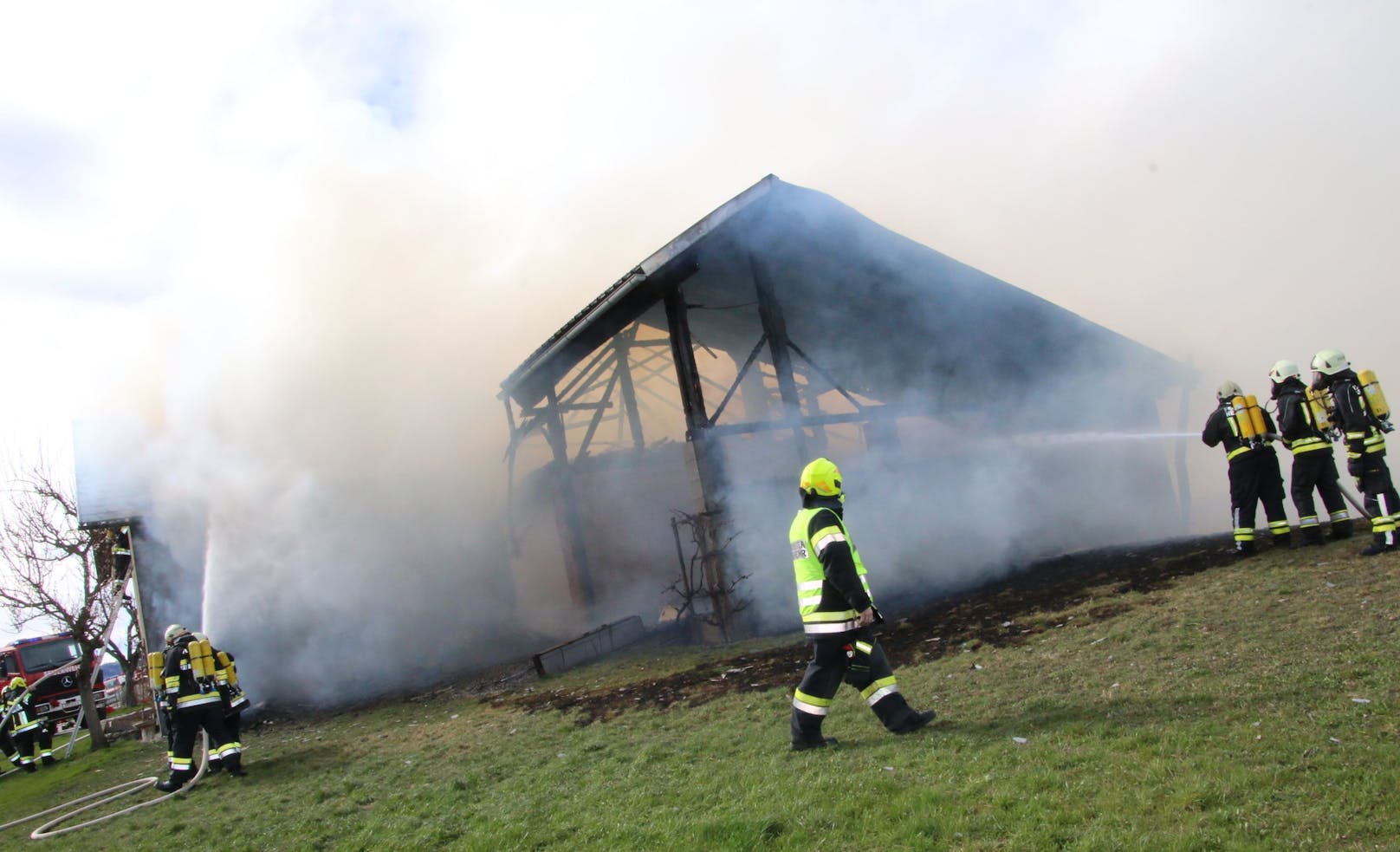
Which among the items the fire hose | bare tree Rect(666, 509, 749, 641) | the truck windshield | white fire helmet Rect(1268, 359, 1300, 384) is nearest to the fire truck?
the truck windshield

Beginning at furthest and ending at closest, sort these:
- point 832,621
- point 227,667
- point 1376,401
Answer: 1. point 227,667
2. point 1376,401
3. point 832,621

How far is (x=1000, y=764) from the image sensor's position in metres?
4.14

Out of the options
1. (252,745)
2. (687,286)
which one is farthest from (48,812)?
(687,286)

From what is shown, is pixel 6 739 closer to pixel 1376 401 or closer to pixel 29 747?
pixel 29 747

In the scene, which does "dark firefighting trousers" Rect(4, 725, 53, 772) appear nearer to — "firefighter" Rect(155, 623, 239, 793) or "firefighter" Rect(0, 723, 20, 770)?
"firefighter" Rect(0, 723, 20, 770)

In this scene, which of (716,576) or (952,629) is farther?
(716,576)

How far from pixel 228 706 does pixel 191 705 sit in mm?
546

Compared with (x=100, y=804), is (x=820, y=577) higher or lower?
higher

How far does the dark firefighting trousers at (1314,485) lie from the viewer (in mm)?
7768

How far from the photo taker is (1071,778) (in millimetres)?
3773

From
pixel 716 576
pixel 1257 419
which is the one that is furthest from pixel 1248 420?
pixel 716 576

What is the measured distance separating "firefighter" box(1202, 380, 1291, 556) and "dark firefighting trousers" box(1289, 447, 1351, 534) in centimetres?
31

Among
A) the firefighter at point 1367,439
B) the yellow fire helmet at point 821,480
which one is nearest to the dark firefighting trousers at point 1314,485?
the firefighter at point 1367,439

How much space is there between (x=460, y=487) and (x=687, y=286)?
661cm
